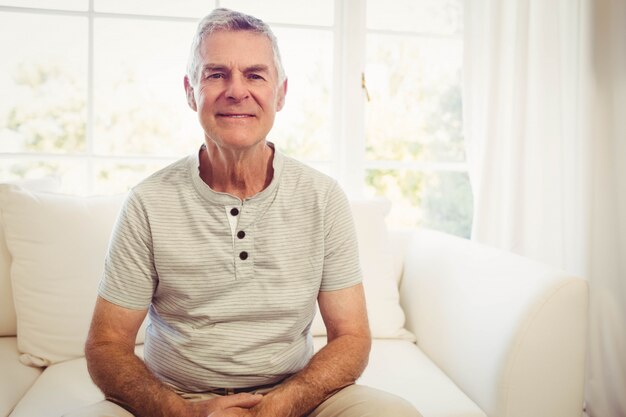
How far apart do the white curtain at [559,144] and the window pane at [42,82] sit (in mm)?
1628

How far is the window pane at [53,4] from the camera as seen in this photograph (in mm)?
2130

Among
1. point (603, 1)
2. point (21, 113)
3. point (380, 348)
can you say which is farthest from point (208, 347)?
point (603, 1)

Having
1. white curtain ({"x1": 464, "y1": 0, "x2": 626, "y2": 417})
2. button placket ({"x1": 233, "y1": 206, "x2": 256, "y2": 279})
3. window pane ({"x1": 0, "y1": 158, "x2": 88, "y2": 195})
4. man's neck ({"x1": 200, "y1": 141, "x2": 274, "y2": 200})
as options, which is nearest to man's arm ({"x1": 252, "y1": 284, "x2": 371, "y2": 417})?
button placket ({"x1": 233, "y1": 206, "x2": 256, "y2": 279})

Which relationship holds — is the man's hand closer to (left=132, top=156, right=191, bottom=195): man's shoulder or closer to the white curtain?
(left=132, top=156, right=191, bottom=195): man's shoulder

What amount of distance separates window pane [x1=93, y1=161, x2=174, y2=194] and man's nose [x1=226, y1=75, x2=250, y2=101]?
117cm

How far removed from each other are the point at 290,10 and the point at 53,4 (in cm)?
97

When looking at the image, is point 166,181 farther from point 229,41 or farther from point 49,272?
point 49,272

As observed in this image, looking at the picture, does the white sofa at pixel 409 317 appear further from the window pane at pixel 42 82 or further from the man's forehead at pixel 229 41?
the man's forehead at pixel 229 41

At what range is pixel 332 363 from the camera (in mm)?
1145

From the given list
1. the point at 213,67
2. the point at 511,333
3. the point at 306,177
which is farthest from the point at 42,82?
the point at 511,333

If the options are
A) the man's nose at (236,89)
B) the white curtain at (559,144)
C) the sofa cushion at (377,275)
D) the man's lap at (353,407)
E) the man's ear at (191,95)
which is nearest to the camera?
the man's lap at (353,407)

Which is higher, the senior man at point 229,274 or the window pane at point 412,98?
the window pane at point 412,98

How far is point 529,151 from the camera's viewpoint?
2156 millimetres

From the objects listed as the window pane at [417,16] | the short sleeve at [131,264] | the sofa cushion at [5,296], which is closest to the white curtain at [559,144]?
the window pane at [417,16]
